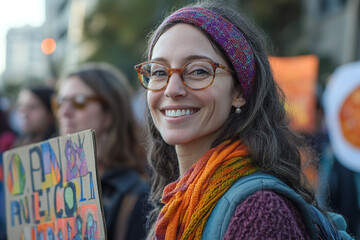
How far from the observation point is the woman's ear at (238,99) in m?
1.84

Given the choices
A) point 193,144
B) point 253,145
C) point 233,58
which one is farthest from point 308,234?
point 233,58

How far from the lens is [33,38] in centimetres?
10544

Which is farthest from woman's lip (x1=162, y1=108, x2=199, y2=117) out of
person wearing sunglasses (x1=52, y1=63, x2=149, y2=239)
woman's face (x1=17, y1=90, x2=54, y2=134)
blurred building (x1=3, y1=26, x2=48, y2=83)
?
blurred building (x1=3, y1=26, x2=48, y2=83)

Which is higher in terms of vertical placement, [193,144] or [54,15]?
[54,15]

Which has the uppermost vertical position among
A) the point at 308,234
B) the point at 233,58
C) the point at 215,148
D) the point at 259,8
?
the point at 259,8

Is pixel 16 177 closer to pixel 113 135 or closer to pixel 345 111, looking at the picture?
pixel 113 135

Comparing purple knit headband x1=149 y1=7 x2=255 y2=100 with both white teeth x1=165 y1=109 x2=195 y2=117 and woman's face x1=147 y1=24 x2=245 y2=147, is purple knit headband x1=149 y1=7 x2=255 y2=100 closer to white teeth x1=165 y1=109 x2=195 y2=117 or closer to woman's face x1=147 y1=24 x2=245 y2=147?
woman's face x1=147 y1=24 x2=245 y2=147

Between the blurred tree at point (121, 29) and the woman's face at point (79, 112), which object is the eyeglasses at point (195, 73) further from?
the blurred tree at point (121, 29)

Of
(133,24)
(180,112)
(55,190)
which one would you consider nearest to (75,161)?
(55,190)

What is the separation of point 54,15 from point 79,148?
250ft

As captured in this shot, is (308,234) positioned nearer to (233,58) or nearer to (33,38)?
(233,58)

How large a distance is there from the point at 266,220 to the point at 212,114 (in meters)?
0.55

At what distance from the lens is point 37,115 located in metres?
4.69

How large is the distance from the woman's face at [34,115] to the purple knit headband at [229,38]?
10.5 feet
